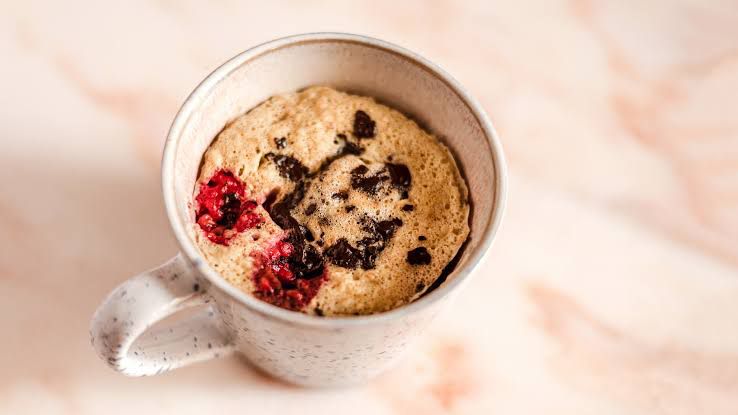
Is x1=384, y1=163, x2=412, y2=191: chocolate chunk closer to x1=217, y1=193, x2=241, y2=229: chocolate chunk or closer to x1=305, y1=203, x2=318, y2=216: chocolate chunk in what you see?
x1=305, y1=203, x2=318, y2=216: chocolate chunk

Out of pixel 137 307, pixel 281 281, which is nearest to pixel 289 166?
pixel 281 281

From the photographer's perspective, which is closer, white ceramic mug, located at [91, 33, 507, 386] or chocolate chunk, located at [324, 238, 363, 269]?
white ceramic mug, located at [91, 33, 507, 386]

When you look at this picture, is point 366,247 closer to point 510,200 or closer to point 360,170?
point 360,170

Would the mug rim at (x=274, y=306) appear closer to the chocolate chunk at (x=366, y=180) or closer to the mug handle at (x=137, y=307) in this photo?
the mug handle at (x=137, y=307)

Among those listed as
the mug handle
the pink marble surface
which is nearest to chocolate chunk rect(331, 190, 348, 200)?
the mug handle

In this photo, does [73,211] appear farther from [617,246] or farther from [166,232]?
[617,246]

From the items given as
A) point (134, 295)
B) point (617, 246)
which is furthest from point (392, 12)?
point (134, 295)

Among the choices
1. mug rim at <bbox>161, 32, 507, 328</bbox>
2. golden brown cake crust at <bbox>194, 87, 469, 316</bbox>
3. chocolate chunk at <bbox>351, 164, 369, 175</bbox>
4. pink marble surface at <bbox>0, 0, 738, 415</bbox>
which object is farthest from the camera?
pink marble surface at <bbox>0, 0, 738, 415</bbox>
